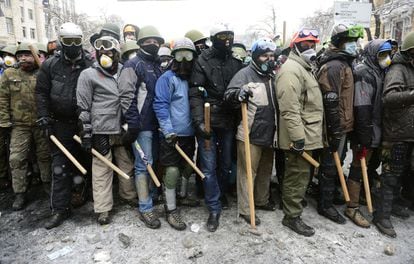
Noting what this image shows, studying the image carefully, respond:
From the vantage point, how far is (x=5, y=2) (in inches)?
1528

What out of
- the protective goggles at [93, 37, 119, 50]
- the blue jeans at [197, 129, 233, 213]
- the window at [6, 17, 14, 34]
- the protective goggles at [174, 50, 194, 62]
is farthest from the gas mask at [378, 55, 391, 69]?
the window at [6, 17, 14, 34]

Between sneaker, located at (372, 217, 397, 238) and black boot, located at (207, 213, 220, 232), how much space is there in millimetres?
1983

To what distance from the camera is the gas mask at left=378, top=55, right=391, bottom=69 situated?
161 inches

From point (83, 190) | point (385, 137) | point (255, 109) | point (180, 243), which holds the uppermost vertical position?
point (255, 109)

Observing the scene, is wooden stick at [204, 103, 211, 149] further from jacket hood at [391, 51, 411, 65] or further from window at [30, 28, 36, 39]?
window at [30, 28, 36, 39]

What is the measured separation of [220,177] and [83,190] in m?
1.98

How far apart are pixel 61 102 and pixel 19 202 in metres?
1.67

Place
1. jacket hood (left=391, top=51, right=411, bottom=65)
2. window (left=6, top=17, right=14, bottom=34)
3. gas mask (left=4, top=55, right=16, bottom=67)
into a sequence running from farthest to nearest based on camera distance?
window (left=6, top=17, right=14, bottom=34)
gas mask (left=4, top=55, right=16, bottom=67)
jacket hood (left=391, top=51, right=411, bottom=65)

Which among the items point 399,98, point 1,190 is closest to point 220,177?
point 399,98

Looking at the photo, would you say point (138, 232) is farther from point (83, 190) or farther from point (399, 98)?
point (399, 98)

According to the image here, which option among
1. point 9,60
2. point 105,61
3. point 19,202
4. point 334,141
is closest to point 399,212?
point 334,141

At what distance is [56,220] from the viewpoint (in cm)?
395

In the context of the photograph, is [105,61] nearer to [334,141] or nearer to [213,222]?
[213,222]

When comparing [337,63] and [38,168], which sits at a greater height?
[337,63]
